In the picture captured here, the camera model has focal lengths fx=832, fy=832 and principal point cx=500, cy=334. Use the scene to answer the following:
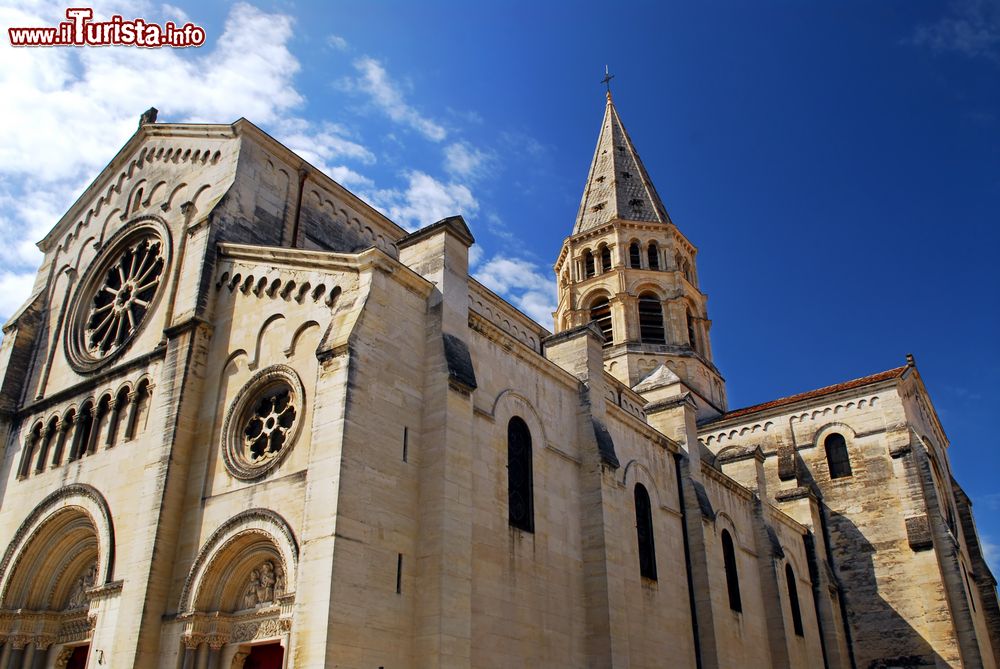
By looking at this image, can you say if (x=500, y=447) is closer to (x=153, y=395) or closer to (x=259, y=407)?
(x=259, y=407)

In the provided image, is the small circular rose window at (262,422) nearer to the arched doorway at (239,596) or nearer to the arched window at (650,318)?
the arched doorway at (239,596)

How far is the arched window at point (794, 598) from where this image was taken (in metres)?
27.7

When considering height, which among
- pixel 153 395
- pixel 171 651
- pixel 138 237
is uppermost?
pixel 138 237

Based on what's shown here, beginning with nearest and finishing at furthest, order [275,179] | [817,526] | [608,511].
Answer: [608,511] < [275,179] < [817,526]

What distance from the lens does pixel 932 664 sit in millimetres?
28469

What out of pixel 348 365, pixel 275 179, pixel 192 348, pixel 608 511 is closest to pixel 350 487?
pixel 348 365

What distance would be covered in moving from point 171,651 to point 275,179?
10728 millimetres

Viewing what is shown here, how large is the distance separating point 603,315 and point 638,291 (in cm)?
202

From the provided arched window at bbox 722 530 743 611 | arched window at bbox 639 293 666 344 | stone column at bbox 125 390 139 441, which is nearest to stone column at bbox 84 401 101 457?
stone column at bbox 125 390 139 441

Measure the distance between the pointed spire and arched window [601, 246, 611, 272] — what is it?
1.37 m

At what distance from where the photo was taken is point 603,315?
40.1 metres

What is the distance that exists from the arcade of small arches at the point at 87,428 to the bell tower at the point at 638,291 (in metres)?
23.3

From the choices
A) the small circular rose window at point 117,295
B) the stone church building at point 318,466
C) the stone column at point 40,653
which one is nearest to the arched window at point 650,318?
the stone church building at point 318,466

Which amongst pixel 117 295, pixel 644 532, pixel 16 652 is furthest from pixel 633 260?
pixel 16 652
